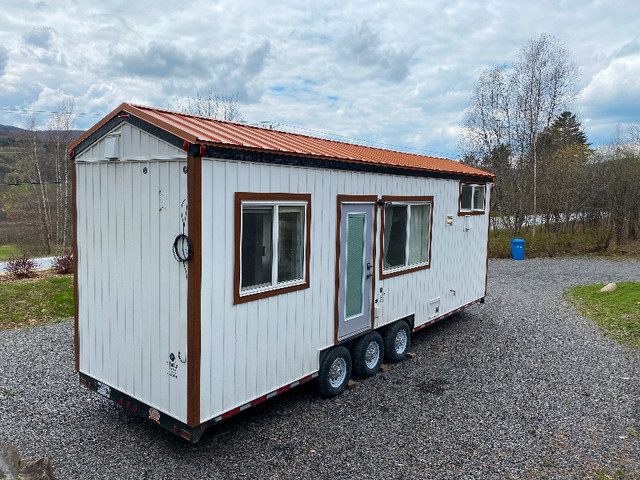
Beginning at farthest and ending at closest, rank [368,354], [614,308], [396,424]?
[614,308] → [368,354] → [396,424]

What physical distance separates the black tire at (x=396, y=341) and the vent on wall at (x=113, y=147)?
13.5ft

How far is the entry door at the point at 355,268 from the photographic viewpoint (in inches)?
209

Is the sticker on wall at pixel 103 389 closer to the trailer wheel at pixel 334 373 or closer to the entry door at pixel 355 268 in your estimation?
the trailer wheel at pixel 334 373

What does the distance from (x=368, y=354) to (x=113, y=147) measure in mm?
3921

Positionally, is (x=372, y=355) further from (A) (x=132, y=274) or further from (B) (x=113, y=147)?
(B) (x=113, y=147)

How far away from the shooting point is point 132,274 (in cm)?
421

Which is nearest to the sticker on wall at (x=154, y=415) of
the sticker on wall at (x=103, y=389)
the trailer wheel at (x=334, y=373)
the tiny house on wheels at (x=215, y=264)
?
the tiny house on wheels at (x=215, y=264)

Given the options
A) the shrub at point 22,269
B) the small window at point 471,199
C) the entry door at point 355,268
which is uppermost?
the small window at point 471,199

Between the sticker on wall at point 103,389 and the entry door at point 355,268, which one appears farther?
the entry door at point 355,268

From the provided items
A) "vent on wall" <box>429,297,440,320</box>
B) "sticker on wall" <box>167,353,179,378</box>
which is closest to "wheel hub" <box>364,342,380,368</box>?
"vent on wall" <box>429,297,440,320</box>

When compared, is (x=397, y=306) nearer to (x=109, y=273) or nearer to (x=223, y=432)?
(x=223, y=432)

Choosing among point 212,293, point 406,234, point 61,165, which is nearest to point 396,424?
point 212,293

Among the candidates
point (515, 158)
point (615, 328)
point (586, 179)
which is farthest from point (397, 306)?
point (515, 158)

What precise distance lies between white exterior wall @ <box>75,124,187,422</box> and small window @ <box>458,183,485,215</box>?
5471mm
